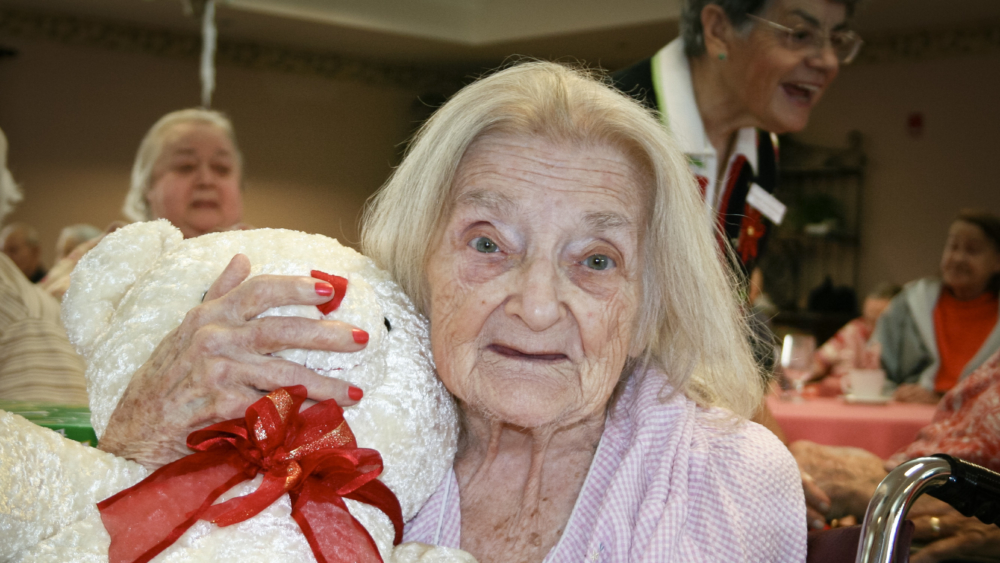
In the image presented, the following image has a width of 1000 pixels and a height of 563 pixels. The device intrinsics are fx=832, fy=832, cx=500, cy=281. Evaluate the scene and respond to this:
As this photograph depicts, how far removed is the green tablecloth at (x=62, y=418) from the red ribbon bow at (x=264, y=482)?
37 cm

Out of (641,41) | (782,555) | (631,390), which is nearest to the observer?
(782,555)

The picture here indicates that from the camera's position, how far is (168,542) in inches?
35.1

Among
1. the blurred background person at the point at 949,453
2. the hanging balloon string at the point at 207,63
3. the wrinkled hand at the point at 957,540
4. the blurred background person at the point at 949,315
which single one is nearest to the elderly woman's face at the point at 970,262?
the blurred background person at the point at 949,315

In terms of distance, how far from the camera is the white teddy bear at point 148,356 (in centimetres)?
90

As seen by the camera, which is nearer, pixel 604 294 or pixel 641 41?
pixel 604 294

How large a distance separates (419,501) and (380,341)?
0.77 feet

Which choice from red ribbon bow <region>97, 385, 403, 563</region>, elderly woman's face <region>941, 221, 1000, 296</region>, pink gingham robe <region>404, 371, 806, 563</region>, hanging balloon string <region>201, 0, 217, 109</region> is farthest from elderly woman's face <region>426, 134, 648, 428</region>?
hanging balloon string <region>201, 0, 217, 109</region>

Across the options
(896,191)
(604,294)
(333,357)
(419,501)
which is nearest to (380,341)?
(333,357)

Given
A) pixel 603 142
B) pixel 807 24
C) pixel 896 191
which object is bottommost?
pixel 896 191

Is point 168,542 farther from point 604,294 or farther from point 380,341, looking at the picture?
point 604,294

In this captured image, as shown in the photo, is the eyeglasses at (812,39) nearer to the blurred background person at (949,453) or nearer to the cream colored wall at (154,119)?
the blurred background person at (949,453)

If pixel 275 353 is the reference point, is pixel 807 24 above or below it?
above

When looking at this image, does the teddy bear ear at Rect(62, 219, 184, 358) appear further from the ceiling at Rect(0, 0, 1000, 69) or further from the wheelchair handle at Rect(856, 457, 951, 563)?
the ceiling at Rect(0, 0, 1000, 69)

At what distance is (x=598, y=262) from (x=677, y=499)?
1.15 feet
